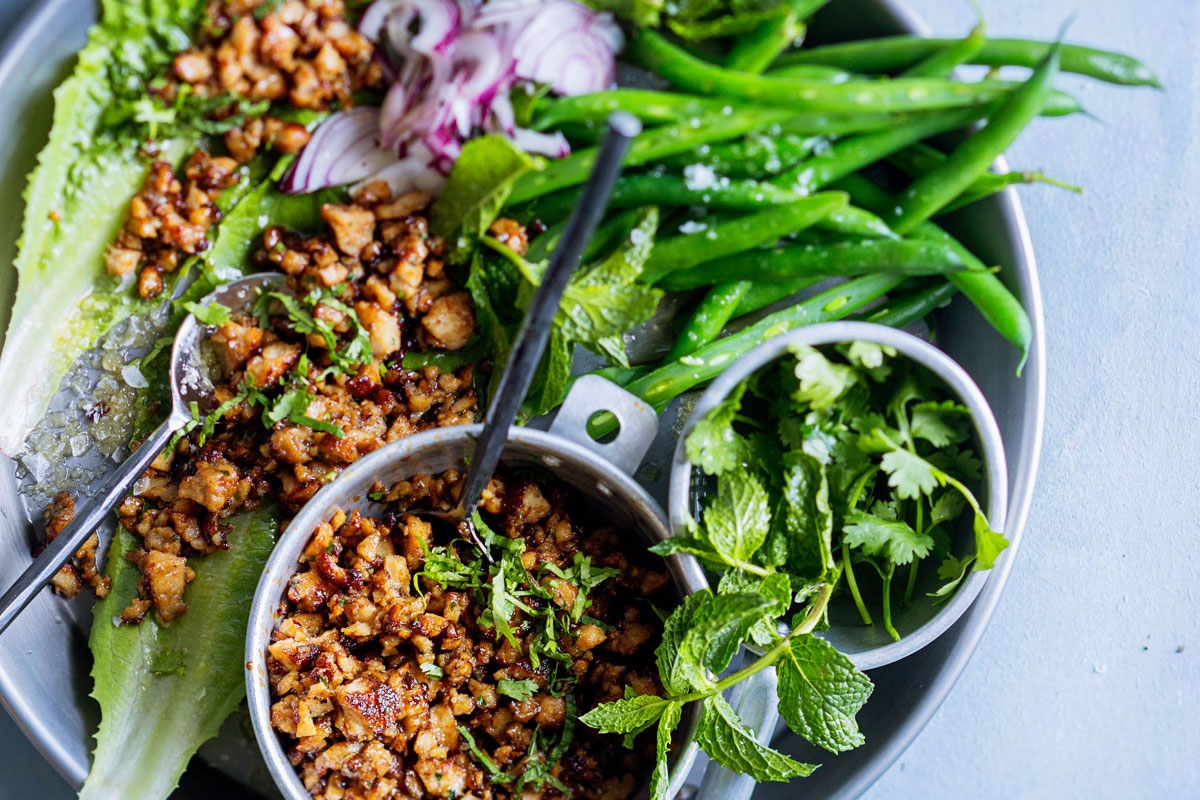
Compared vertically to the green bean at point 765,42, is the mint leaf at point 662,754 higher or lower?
lower

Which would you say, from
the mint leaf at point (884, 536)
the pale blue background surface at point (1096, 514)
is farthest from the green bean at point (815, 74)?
the mint leaf at point (884, 536)

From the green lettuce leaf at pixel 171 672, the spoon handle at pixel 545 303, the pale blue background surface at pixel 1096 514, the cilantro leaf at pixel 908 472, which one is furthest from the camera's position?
the pale blue background surface at pixel 1096 514

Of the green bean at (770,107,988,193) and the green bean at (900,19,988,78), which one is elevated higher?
the green bean at (900,19,988,78)

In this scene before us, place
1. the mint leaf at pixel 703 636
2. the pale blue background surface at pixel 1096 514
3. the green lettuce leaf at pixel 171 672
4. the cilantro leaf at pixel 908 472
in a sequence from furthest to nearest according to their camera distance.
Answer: the pale blue background surface at pixel 1096 514
the green lettuce leaf at pixel 171 672
the cilantro leaf at pixel 908 472
the mint leaf at pixel 703 636

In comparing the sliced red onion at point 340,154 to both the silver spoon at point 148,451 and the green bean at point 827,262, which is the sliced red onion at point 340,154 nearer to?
the silver spoon at point 148,451

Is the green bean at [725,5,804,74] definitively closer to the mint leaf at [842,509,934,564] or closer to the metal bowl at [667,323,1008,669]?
the metal bowl at [667,323,1008,669]

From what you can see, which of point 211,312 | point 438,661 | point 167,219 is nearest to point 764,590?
point 438,661

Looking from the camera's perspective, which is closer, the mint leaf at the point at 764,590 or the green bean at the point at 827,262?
the mint leaf at the point at 764,590

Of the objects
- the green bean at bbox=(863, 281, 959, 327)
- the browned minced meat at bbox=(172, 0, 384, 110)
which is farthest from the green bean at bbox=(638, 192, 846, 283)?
the browned minced meat at bbox=(172, 0, 384, 110)
